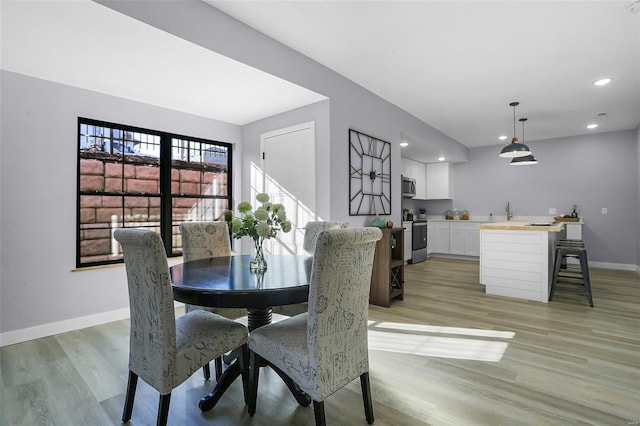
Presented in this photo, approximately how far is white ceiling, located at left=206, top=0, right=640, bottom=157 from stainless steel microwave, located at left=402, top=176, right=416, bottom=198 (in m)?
1.97

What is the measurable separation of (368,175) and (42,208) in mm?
3353

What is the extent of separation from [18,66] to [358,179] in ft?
10.8

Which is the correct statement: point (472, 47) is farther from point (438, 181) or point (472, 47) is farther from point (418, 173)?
Result: point (438, 181)

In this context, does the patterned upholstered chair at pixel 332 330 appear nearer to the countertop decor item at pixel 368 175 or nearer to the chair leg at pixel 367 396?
the chair leg at pixel 367 396

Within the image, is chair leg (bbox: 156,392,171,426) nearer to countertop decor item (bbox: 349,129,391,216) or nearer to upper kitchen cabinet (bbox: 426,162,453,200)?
countertop decor item (bbox: 349,129,391,216)

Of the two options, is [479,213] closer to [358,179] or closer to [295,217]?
[358,179]

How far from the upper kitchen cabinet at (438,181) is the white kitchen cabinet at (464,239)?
73 cm

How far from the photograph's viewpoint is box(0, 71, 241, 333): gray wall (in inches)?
107

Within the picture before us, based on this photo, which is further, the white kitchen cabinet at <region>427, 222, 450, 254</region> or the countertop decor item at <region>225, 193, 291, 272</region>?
the white kitchen cabinet at <region>427, 222, 450, 254</region>

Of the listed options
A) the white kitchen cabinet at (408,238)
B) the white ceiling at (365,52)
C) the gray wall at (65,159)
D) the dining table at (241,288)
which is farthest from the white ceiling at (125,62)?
the white kitchen cabinet at (408,238)

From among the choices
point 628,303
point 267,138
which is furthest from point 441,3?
point 628,303

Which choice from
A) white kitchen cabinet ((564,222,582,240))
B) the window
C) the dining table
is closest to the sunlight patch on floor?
the dining table

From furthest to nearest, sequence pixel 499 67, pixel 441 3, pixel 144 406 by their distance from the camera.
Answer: pixel 499 67 < pixel 441 3 < pixel 144 406

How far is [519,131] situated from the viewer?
596 centimetres
